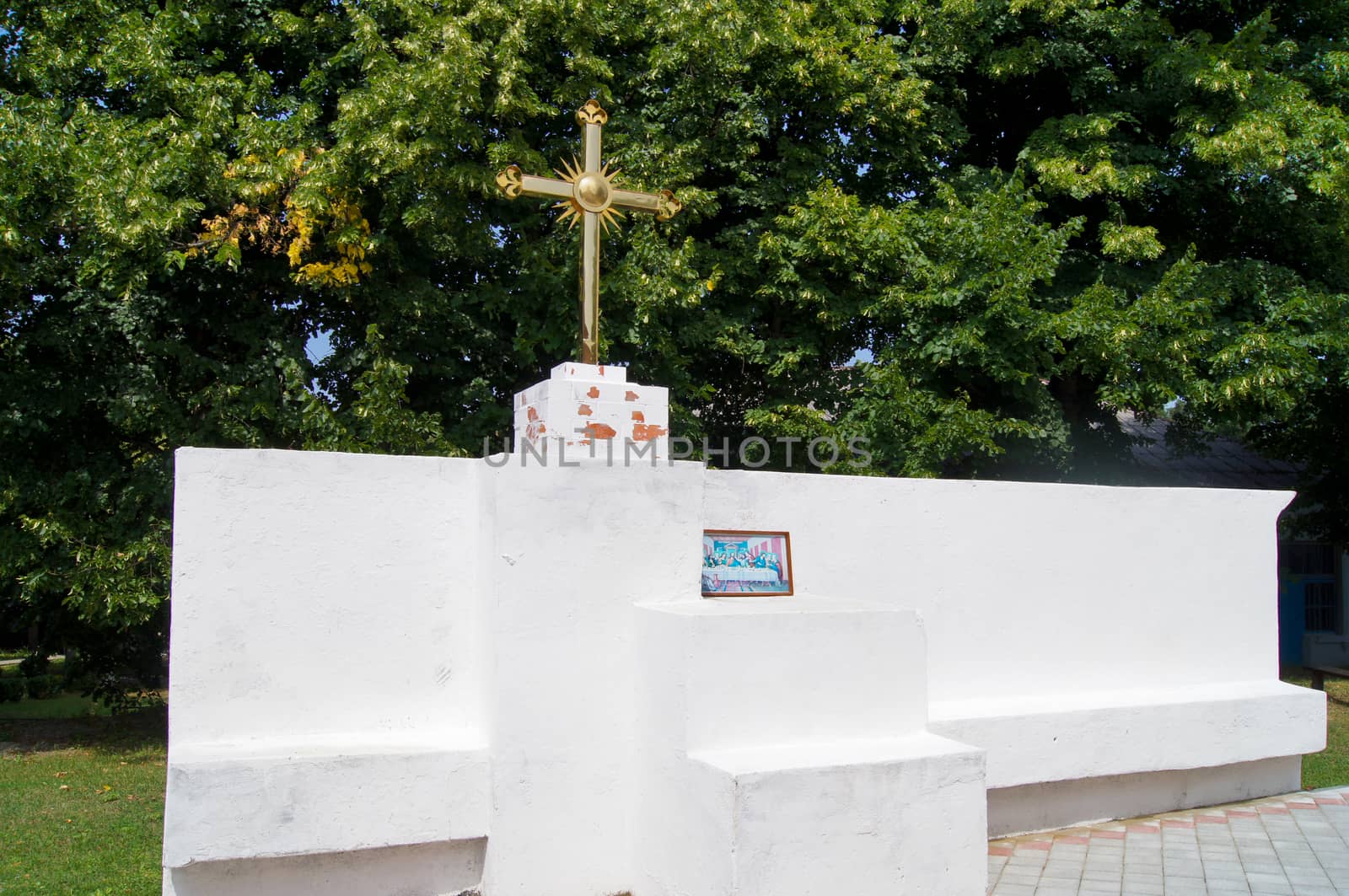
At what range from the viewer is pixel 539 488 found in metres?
4.45

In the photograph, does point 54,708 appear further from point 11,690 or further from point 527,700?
point 527,700

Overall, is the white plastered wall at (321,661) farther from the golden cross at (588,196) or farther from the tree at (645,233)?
the tree at (645,233)

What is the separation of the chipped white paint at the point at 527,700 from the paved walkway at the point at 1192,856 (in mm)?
791

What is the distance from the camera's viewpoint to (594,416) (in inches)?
190

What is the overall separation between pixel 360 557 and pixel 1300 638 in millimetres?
15049

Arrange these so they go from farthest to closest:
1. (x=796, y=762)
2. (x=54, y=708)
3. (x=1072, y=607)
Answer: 1. (x=54, y=708)
2. (x=1072, y=607)
3. (x=796, y=762)

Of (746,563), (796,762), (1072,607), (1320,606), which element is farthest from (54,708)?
(1320,606)

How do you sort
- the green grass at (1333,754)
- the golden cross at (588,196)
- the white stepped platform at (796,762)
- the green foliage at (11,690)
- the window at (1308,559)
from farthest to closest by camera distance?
the window at (1308,559) < the green foliage at (11,690) < the green grass at (1333,754) < the golden cross at (588,196) < the white stepped platform at (796,762)

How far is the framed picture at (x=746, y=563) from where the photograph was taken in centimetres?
499

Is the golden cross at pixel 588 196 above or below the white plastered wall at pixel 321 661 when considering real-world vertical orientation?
above

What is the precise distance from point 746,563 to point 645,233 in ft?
17.1

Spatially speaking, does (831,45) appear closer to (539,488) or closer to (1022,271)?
(1022,271)

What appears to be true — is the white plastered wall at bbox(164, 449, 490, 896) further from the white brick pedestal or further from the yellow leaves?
the yellow leaves

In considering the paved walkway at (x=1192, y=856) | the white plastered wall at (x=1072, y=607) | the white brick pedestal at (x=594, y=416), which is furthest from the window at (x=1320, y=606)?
the white brick pedestal at (x=594, y=416)
